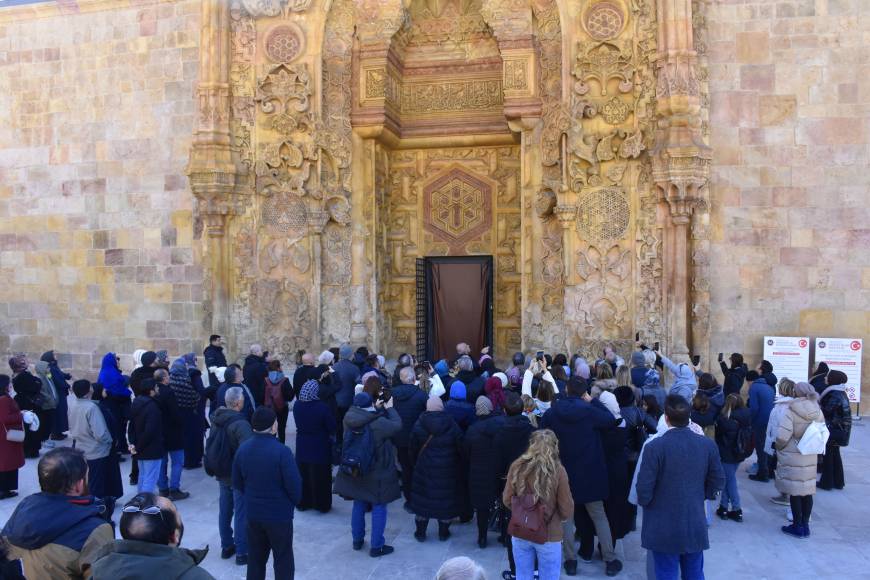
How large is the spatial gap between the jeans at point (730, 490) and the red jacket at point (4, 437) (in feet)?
25.0

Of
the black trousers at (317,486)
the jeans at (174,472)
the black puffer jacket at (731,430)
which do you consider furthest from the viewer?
the jeans at (174,472)

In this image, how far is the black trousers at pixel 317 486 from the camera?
7.56m

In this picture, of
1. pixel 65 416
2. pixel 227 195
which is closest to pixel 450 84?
pixel 227 195

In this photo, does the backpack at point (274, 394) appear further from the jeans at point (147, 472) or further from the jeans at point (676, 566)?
the jeans at point (676, 566)

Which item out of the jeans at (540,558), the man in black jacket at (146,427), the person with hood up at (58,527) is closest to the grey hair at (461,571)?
the person with hood up at (58,527)

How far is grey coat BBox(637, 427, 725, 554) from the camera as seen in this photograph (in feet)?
15.6

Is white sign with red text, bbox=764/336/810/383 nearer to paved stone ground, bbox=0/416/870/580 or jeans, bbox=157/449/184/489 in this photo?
paved stone ground, bbox=0/416/870/580

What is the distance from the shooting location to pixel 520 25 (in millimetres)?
13188

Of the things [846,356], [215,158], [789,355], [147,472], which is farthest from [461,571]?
[215,158]

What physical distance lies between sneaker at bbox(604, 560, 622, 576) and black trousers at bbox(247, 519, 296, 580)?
263 cm

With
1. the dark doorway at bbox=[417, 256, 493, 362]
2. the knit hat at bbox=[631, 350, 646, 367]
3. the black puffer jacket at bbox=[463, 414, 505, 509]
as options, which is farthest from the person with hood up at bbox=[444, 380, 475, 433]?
the dark doorway at bbox=[417, 256, 493, 362]

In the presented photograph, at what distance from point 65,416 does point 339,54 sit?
816cm

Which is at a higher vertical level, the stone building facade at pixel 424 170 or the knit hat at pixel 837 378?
the stone building facade at pixel 424 170

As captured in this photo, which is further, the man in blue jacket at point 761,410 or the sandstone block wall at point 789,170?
the sandstone block wall at point 789,170
